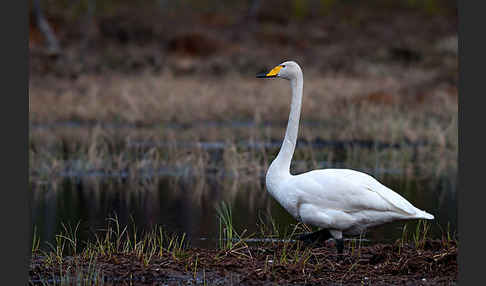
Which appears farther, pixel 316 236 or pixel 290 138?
pixel 290 138

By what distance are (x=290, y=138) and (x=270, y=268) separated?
1.46 metres

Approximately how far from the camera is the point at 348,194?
7.20 meters

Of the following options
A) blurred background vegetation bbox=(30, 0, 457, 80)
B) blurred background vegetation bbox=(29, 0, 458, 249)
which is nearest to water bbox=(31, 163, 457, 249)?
blurred background vegetation bbox=(29, 0, 458, 249)

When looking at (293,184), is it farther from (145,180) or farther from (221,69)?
(221,69)

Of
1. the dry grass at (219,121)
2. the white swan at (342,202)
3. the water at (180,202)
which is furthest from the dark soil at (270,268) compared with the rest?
the dry grass at (219,121)

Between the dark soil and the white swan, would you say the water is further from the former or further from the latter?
the white swan

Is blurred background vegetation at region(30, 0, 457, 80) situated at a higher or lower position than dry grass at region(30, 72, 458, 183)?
higher

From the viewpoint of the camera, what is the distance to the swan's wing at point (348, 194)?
716 centimetres

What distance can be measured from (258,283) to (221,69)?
24.8 metres

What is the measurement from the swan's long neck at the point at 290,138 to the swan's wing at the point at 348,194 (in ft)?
1.15

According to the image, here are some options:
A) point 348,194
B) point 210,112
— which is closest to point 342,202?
point 348,194

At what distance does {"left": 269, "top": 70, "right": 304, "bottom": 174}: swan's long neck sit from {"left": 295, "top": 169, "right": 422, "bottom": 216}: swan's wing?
35 cm

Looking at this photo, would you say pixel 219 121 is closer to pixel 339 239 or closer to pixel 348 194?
pixel 339 239

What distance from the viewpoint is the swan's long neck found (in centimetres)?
764
